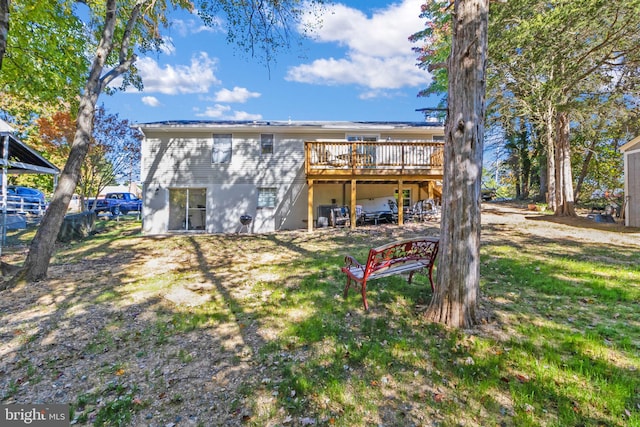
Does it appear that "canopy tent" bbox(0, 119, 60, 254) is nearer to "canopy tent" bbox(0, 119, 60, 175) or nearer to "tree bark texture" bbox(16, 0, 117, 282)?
"canopy tent" bbox(0, 119, 60, 175)

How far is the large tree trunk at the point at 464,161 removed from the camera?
11.6 ft

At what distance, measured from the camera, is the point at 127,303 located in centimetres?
506

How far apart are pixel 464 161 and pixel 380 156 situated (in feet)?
33.0

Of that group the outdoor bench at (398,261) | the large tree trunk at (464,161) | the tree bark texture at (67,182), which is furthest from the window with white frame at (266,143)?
the large tree trunk at (464,161)

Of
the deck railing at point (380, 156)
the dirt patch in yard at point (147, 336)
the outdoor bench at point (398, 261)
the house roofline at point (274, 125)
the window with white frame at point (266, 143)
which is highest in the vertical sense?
the house roofline at point (274, 125)

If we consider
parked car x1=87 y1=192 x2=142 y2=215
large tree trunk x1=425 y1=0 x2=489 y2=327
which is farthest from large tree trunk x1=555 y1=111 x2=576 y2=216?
parked car x1=87 y1=192 x2=142 y2=215

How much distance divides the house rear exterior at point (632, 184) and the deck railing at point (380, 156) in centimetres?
651

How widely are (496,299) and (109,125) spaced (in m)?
25.1

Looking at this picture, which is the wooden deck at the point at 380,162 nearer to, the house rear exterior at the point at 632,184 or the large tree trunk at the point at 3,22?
the house rear exterior at the point at 632,184

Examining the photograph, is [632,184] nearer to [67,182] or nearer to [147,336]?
[147,336]

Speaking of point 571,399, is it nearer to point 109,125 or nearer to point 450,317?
point 450,317

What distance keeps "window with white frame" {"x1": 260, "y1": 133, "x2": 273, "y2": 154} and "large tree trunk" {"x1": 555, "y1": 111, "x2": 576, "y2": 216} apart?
12.8m

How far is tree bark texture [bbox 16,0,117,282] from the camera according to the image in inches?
248

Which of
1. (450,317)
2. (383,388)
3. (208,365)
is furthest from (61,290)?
(450,317)
